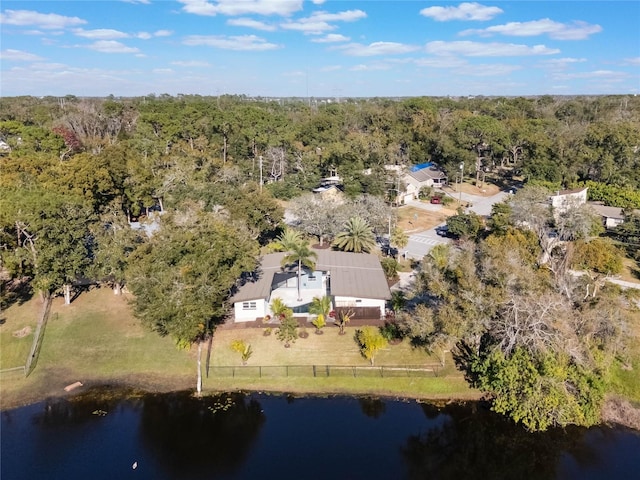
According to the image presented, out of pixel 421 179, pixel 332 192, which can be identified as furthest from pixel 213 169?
pixel 421 179

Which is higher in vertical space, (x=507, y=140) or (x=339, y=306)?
(x=507, y=140)

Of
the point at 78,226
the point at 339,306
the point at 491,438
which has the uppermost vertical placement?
the point at 78,226

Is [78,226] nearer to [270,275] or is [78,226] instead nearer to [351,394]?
[270,275]

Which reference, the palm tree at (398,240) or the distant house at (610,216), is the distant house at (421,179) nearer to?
the palm tree at (398,240)

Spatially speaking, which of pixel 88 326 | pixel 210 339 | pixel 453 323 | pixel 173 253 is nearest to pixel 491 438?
pixel 453 323

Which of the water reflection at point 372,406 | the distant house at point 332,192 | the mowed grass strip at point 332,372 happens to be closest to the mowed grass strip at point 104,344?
the mowed grass strip at point 332,372

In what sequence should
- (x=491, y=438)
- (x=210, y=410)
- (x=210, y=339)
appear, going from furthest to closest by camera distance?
(x=210, y=339)
(x=210, y=410)
(x=491, y=438)

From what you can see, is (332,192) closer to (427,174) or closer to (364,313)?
(427,174)
